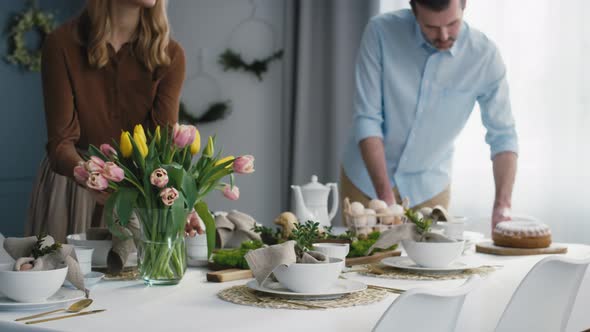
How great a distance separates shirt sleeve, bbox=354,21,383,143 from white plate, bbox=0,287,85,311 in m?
1.69

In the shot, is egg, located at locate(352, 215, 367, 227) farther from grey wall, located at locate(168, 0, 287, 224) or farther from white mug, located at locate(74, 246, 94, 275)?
grey wall, located at locate(168, 0, 287, 224)

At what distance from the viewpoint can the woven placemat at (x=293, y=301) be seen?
1.29 m

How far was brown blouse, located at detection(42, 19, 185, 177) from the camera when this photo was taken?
226cm

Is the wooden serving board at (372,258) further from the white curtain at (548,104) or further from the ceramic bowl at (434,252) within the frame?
the white curtain at (548,104)

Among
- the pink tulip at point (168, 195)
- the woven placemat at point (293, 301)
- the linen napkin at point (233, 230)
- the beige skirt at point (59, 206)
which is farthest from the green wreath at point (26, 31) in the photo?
the woven placemat at point (293, 301)

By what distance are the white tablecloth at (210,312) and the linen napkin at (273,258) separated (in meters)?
0.08

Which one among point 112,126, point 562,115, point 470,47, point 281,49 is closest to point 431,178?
point 470,47

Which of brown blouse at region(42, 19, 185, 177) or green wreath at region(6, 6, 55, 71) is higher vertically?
green wreath at region(6, 6, 55, 71)

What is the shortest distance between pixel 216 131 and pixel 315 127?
0.74 metres

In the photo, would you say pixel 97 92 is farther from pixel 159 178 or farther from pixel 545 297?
pixel 545 297

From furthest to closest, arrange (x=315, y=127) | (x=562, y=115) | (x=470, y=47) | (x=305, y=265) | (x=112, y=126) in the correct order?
1. (x=315, y=127)
2. (x=562, y=115)
3. (x=470, y=47)
4. (x=112, y=126)
5. (x=305, y=265)

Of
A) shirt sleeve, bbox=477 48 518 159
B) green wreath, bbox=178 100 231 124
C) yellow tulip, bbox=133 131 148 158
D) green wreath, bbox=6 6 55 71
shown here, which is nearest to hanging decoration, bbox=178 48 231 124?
green wreath, bbox=178 100 231 124

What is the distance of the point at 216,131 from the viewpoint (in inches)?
195

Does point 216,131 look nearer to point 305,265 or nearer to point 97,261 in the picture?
point 97,261
